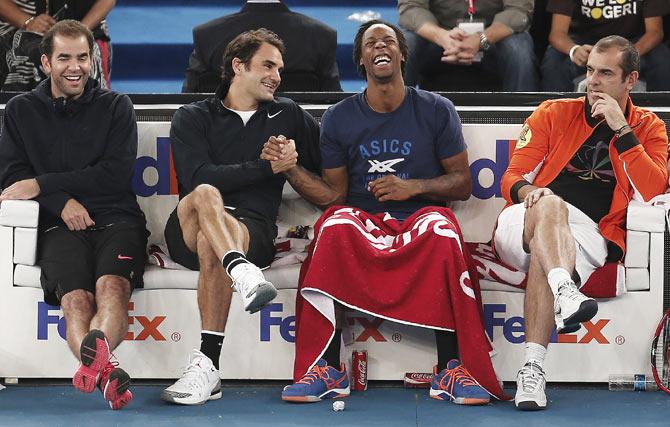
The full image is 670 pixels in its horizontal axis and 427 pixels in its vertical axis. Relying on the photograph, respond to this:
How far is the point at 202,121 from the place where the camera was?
5492 millimetres

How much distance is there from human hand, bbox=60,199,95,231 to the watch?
94.9 inches

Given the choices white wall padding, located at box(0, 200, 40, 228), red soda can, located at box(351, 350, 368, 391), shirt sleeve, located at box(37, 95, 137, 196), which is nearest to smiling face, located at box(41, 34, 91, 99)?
shirt sleeve, located at box(37, 95, 137, 196)

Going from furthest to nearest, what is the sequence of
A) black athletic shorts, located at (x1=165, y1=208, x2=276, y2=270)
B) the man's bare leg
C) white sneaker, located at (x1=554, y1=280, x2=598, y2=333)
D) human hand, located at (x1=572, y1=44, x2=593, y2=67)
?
human hand, located at (x1=572, y1=44, x2=593, y2=67) < black athletic shorts, located at (x1=165, y1=208, x2=276, y2=270) < the man's bare leg < white sneaker, located at (x1=554, y1=280, x2=598, y2=333)

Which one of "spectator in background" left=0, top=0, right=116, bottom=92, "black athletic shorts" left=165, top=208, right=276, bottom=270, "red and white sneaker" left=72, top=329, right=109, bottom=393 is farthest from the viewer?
"spectator in background" left=0, top=0, right=116, bottom=92

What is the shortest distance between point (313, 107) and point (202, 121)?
617mm

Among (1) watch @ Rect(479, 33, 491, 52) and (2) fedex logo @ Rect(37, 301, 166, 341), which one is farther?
(1) watch @ Rect(479, 33, 491, 52)

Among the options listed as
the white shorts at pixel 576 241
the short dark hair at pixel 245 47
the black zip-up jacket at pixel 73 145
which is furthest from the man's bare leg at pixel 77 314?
the white shorts at pixel 576 241

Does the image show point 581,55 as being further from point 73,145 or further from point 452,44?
point 73,145

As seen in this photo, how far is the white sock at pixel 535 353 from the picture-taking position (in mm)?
4824

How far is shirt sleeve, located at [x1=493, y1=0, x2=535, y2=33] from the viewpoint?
681cm

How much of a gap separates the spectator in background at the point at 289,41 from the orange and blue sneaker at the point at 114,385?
82.8 inches

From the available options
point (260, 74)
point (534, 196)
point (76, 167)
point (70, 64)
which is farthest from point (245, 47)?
point (534, 196)

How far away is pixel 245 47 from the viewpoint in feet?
18.3

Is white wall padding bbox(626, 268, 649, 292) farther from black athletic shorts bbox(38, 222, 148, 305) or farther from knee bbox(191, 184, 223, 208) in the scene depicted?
black athletic shorts bbox(38, 222, 148, 305)
